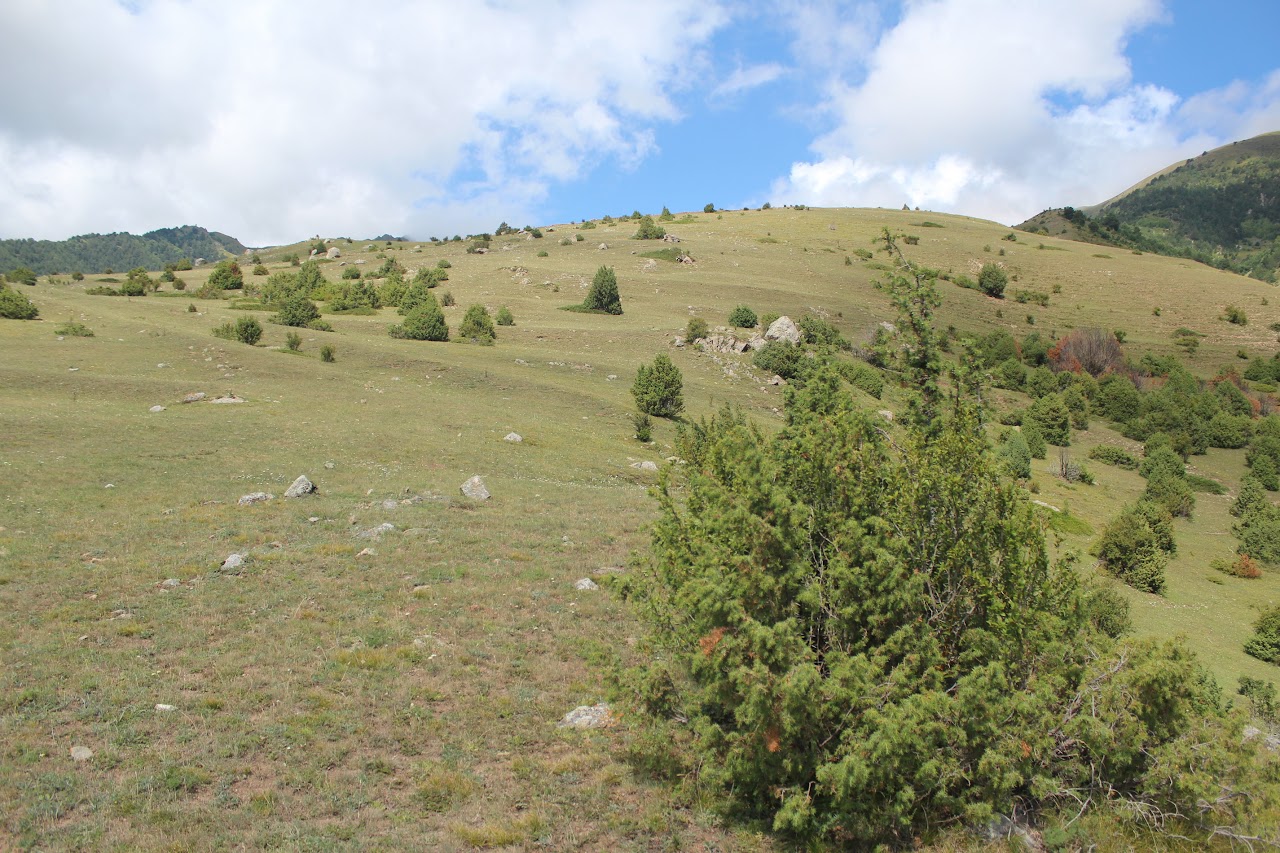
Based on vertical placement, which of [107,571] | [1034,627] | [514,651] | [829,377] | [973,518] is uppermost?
[829,377]

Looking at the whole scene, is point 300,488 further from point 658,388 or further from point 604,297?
point 604,297

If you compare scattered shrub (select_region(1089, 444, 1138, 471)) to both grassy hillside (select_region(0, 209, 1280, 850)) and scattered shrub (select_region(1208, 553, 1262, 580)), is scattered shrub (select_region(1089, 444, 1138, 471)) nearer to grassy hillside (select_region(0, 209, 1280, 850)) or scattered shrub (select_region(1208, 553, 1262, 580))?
grassy hillside (select_region(0, 209, 1280, 850))

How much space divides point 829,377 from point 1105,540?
16.1 metres

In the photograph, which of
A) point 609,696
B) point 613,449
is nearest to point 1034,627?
point 609,696

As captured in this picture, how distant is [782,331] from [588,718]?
3670 cm

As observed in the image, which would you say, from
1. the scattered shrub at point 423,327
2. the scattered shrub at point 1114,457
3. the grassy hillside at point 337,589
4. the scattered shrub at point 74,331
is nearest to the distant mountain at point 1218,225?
the scattered shrub at point 1114,457

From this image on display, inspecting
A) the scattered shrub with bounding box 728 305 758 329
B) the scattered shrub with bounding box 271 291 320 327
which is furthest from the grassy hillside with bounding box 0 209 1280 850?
the scattered shrub with bounding box 728 305 758 329

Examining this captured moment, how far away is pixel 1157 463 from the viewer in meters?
31.4

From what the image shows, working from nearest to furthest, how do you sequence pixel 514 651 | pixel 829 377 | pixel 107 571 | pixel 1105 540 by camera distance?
pixel 829 377 → pixel 514 651 → pixel 107 571 → pixel 1105 540

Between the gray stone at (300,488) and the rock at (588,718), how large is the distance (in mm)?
10445

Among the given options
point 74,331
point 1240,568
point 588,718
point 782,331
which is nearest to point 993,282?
point 782,331

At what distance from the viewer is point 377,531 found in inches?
554

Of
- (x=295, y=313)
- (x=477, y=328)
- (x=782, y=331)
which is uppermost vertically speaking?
(x=295, y=313)

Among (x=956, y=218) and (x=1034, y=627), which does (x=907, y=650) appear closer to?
(x=1034, y=627)
